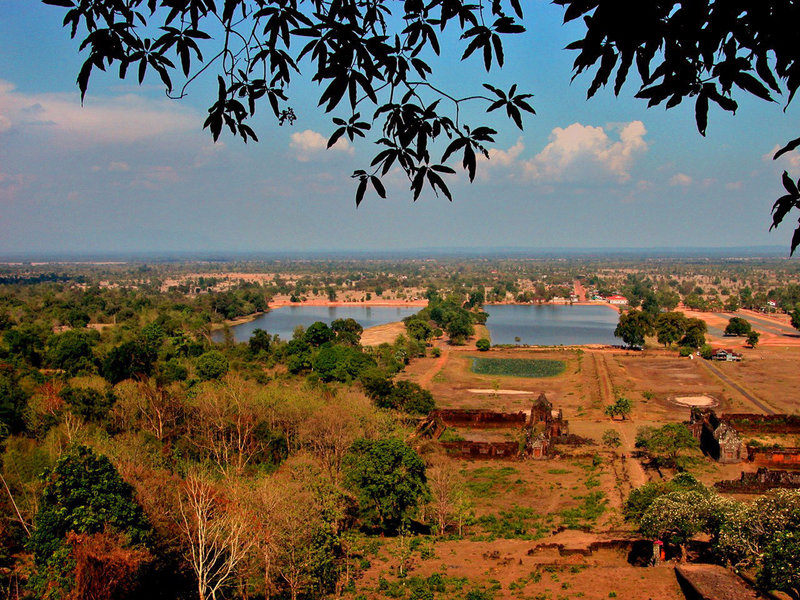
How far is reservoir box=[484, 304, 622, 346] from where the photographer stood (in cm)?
6419

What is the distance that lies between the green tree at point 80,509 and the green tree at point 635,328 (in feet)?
170

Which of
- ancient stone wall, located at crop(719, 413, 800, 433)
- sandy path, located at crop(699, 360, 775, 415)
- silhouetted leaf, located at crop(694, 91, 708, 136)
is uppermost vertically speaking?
silhouetted leaf, located at crop(694, 91, 708, 136)

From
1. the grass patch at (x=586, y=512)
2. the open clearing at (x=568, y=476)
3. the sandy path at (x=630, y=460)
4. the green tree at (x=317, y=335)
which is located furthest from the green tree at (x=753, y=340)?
the grass patch at (x=586, y=512)

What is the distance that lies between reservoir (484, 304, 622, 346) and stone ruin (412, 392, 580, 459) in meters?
31.0

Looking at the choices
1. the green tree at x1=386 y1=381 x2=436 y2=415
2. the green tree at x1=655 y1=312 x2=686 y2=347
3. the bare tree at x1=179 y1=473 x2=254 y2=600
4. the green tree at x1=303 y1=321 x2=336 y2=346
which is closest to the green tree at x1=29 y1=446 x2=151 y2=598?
the bare tree at x1=179 y1=473 x2=254 y2=600

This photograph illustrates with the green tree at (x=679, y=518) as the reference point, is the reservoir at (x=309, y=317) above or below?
below

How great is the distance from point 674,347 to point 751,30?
58.9m

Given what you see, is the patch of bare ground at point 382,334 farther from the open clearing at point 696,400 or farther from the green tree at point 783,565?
the green tree at point 783,565

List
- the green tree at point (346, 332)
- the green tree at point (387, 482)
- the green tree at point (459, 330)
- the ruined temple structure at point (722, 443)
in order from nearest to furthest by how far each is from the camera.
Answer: the green tree at point (387, 482) → the ruined temple structure at point (722, 443) → the green tree at point (346, 332) → the green tree at point (459, 330)

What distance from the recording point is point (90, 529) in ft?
35.6

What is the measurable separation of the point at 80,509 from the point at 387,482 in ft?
27.0

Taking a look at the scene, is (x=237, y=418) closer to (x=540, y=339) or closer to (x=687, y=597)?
(x=687, y=597)

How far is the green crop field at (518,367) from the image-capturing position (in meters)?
45.2

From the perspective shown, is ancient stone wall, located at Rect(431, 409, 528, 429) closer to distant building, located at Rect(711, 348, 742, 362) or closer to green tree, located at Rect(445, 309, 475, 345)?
distant building, located at Rect(711, 348, 742, 362)
